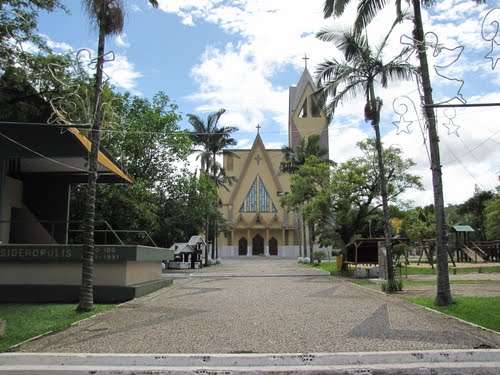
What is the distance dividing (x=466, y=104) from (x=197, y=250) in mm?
27781

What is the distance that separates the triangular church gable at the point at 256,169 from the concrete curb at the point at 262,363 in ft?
201

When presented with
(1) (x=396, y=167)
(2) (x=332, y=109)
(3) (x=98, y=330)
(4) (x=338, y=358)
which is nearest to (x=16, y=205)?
(3) (x=98, y=330)

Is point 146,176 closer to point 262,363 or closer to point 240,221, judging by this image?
point 262,363

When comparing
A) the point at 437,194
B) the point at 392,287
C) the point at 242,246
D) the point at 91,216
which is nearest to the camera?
the point at 91,216

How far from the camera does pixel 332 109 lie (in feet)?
57.8

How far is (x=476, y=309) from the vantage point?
33.9 feet

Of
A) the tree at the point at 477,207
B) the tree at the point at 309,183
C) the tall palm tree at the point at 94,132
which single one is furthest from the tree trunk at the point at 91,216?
the tree at the point at 477,207

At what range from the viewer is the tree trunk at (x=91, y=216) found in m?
10.7

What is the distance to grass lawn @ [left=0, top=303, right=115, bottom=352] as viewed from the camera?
25.3 ft

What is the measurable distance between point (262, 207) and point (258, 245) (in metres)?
5.71

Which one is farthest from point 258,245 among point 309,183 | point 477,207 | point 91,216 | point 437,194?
point 91,216

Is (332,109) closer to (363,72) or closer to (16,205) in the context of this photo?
(363,72)

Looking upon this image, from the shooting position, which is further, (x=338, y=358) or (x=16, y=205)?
(x=16, y=205)

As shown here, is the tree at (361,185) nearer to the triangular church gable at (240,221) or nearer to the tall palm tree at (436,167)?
the tall palm tree at (436,167)
